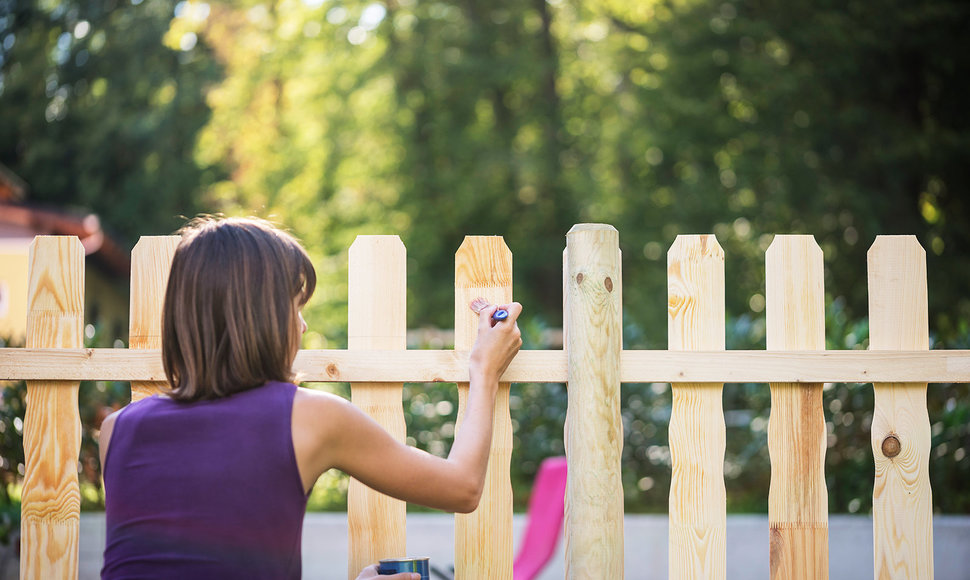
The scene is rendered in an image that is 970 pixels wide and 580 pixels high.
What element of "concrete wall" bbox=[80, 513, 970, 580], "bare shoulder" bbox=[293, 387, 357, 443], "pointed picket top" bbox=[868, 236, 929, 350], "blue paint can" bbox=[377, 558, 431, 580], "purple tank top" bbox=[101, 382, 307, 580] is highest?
"pointed picket top" bbox=[868, 236, 929, 350]

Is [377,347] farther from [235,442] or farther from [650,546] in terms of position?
[650,546]

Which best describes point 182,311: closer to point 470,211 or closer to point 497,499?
point 497,499

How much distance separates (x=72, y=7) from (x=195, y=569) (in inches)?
713

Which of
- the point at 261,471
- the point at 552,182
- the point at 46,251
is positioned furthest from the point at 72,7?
the point at 261,471

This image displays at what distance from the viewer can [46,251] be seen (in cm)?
228

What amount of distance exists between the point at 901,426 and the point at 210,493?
5.94 ft

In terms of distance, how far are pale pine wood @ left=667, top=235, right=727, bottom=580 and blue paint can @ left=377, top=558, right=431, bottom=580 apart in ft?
2.36

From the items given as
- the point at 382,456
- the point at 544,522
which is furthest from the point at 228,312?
the point at 544,522

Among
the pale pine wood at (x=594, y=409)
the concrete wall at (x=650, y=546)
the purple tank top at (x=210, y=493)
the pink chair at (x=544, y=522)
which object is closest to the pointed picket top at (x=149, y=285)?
the purple tank top at (x=210, y=493)

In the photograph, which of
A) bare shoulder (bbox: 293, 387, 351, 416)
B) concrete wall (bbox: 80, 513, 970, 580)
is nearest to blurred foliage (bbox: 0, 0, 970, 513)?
concrete wall (bbox: 80, 513, 970, 580)

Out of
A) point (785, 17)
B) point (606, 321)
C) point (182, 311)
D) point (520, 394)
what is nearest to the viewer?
point (182, 311)

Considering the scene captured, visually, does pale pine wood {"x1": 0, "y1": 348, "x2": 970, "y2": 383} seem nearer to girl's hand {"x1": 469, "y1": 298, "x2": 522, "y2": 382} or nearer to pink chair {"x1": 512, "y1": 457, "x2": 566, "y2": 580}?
girl's hand {"x1": 469, "y1": 298, "x2": 522, "y2": 382}

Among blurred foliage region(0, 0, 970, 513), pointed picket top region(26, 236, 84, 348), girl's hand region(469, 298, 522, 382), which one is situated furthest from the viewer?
blurred foliage region(0, 0, 970, 513)

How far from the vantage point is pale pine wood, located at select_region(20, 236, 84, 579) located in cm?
221
